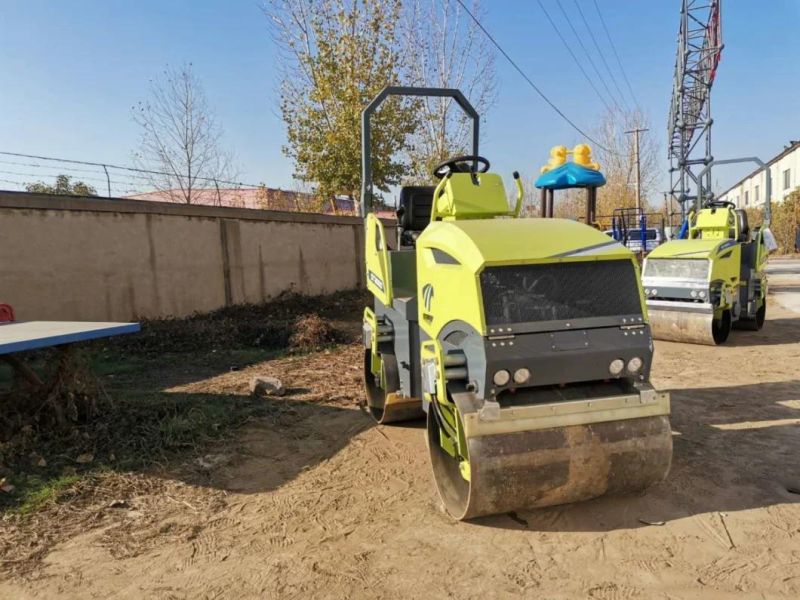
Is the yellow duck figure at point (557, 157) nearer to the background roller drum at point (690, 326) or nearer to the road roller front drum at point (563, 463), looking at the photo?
the background roller drum at point (690, 326)

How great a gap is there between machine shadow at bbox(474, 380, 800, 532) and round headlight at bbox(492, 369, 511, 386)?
858 mm

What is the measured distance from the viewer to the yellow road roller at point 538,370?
2906 mm

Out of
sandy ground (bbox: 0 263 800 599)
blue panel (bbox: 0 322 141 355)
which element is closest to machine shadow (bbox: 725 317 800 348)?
sandy ground (bbox: 0 263 800 599)

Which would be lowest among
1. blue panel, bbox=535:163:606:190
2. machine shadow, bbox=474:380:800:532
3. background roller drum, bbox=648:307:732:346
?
machine shadow, bbox=474:380:800:532

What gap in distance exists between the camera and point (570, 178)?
8.39m

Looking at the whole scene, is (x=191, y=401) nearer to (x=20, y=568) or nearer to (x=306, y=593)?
(x=20, y=568)

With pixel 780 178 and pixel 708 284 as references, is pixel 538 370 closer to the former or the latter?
pixel 708 284

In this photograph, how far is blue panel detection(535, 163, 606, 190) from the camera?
27.0 feet

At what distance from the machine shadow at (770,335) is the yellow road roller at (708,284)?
0.19 meters

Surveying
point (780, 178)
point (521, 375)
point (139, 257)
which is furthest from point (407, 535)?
point (780, 178)

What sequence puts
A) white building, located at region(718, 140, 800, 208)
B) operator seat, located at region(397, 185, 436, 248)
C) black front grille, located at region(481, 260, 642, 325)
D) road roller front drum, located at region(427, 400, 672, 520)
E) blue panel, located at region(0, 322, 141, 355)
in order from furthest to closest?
white building, located at region(718, 140, 800, 208), operator seat, located at region(397, 185, 436, 248), blue panel, located at region(0, 322, 141, 355), black front grille, located at region(481, 260, 642, 325), road roller front drum, located at region(427, 400, 672, 520)

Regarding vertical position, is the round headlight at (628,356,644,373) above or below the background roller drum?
above

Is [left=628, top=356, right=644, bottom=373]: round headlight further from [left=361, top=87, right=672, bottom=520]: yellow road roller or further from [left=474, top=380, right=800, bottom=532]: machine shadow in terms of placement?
[left=474, top=380, right=800, bottom=532]: machine shadow

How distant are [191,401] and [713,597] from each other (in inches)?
173
